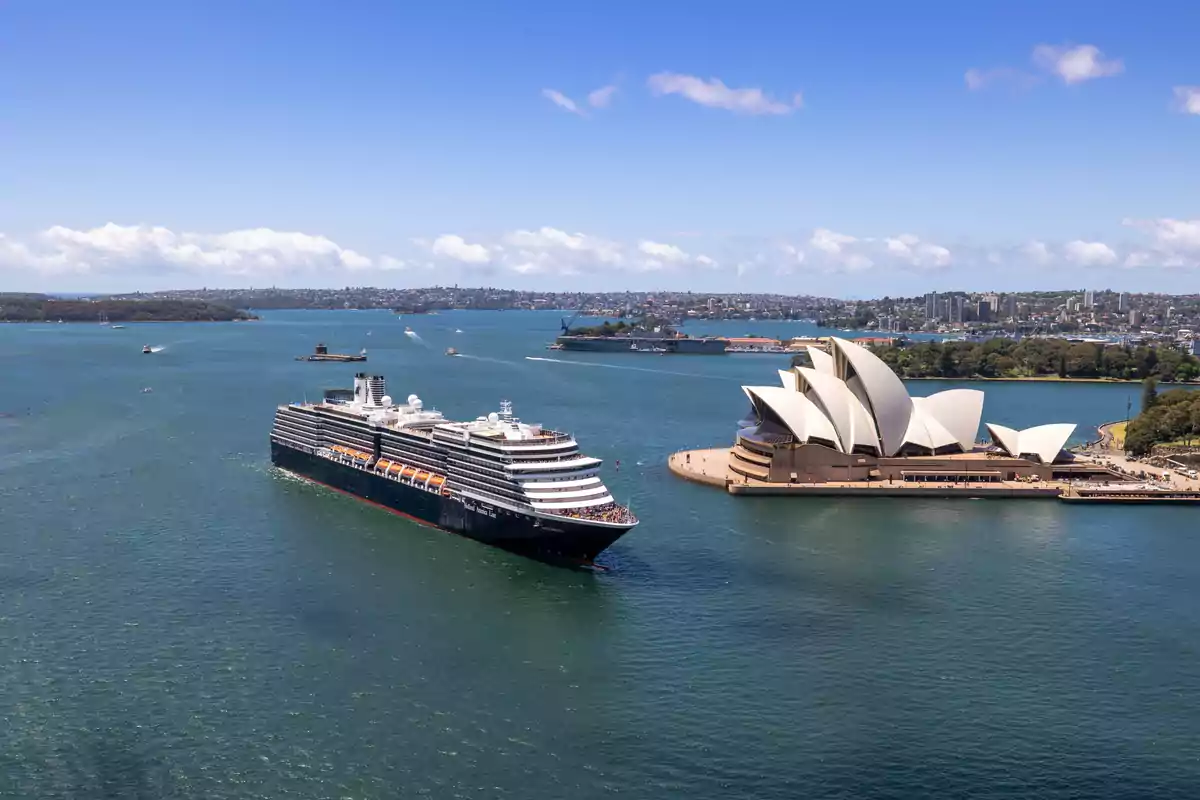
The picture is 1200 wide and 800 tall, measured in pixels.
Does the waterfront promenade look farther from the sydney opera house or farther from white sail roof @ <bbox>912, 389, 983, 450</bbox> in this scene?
white sail roof @ <bbox>912, 389, 983, 450</bbox>

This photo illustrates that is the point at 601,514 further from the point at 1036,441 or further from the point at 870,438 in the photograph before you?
the point at 1036,441

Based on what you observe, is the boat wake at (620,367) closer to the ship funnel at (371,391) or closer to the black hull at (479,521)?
the ship funnel at (371,391)

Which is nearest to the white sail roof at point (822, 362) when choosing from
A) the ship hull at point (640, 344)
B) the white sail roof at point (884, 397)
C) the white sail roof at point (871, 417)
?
the white sail roof at point (871, 417)

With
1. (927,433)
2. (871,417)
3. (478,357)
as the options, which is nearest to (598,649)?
(871,417)

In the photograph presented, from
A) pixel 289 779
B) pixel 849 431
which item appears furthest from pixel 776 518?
pixel 289 779

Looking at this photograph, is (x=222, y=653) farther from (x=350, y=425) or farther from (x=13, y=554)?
(x=350, y=425)

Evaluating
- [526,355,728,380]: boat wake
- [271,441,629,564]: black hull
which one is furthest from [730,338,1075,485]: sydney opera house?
[526,355,728,380]: boat wake
